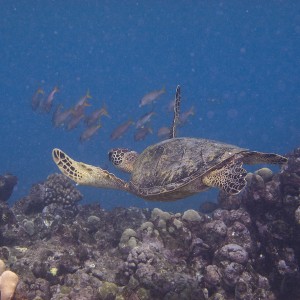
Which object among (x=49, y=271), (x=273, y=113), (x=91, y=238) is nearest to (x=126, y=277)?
(x=49, y=271)

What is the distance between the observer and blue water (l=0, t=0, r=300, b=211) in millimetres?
37750

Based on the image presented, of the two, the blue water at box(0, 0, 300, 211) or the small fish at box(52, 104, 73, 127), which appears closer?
the small fish at box(52, 104, 73, 127)

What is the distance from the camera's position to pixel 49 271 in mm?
4297

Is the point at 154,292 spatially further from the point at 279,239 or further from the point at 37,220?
the point at 37,220

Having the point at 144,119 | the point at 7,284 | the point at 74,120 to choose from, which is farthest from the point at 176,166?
the point at 74,120

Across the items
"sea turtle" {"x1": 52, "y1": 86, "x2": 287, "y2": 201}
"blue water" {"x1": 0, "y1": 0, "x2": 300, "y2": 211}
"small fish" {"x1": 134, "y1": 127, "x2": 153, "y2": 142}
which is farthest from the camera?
"blue water" {"x1": 0, "y1": 0, "x2": 300, "y2": 211}

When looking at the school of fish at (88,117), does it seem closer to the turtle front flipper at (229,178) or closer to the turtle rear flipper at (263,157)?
the turtle rear flipper at (263,157)

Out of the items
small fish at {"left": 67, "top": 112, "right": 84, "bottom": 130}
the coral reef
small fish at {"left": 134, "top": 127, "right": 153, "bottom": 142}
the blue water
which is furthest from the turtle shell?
the blue water

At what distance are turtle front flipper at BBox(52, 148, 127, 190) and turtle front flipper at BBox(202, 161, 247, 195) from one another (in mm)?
1371

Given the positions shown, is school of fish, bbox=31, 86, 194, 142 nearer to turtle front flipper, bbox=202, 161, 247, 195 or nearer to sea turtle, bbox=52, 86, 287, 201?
sea turtle, bbox=52, 86, 287, 201

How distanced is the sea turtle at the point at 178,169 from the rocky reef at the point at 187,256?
0.67 metres

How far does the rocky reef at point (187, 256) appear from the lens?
389cm

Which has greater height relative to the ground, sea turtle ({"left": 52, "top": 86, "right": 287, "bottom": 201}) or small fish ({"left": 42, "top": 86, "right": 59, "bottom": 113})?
small fish ({"left": 42, "top": 86, "right": 59, "bottom": 113})

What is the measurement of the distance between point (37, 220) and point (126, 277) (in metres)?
3.37
